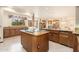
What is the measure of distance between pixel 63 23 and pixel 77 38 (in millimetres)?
292

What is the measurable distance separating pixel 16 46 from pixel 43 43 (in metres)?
0.39

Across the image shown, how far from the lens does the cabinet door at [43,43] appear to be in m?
1.55

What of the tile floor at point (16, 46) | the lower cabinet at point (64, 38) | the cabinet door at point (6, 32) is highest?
the cabinet door at point (6, 32)

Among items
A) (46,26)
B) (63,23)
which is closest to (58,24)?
(63,23)

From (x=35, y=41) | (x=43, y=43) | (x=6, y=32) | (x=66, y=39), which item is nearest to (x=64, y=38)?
(x=66, y=39)

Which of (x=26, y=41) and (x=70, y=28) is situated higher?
(x=70, y=28)

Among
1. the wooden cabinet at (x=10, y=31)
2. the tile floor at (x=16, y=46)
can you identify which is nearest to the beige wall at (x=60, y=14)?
the wooden cabinet at (x=10, y=31)

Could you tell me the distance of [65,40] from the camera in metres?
1.55

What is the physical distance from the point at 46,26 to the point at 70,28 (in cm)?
34

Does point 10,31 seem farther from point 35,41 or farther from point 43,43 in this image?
point 43,43

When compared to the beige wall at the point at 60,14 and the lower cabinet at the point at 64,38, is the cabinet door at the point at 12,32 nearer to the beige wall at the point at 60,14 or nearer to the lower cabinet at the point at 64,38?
the beige wall at the point at 60,14

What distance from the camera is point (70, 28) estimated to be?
4.99 feet

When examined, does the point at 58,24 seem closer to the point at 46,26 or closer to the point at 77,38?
the point at 46,26
